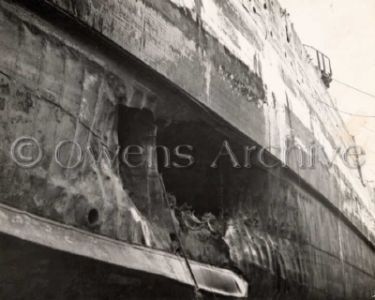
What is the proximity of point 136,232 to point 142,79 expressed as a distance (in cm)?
94

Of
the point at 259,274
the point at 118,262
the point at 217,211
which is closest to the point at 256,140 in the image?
the point at 217,211

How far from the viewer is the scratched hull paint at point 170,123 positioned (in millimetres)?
1952

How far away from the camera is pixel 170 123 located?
3.04 meters

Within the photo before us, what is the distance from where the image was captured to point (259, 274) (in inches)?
132

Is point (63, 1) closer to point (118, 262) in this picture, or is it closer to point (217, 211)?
point (118, 262)

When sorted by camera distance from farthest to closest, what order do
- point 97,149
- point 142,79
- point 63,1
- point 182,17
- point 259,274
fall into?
point 259,274 → point 182,17 → point 142,79 → point 97,149 → point 63,1

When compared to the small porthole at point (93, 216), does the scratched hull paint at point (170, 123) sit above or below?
above

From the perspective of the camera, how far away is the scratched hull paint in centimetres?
195

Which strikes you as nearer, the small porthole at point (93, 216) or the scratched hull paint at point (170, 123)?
the scratched hull paint at point (170, 123)

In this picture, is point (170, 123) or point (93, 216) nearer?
point (93, 216)

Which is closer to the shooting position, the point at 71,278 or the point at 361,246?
the point at 71,278

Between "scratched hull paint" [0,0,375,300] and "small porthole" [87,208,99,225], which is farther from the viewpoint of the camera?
"small porthole" [87,208,99,225]

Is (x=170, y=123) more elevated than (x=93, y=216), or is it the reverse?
(x=170, y=123)

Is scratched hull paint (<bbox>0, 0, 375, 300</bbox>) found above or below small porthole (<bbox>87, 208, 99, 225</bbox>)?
above
